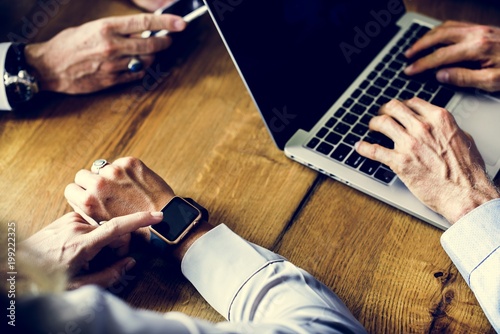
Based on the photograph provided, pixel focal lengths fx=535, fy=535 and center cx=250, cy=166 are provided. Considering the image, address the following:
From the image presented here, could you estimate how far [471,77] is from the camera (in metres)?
1.09

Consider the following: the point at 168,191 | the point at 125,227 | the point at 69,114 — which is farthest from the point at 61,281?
the point at 69,114

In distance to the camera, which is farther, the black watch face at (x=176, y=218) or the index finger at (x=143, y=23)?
the index finger at (x=143, y=23)

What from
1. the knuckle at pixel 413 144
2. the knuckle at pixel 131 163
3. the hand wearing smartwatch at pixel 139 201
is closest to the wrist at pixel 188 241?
the hand wearing smartwatch at pixel 139 201

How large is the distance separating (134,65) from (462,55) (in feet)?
2.33

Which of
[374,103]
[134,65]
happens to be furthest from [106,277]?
[374,103]

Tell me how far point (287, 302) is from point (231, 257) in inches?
4.9

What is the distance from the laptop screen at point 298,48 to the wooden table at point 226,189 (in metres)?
0.11

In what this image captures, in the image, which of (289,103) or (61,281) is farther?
(289,103)

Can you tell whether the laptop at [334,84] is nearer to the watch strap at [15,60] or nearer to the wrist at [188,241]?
the wrist at [188,241]

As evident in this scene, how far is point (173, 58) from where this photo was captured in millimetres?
1256

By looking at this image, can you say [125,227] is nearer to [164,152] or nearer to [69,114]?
[164,152]

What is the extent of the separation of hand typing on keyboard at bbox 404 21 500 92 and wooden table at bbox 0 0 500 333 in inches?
7.0

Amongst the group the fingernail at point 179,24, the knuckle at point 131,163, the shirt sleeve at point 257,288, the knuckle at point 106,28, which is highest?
the knuckle at point 106,28

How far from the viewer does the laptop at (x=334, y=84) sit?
96cm
